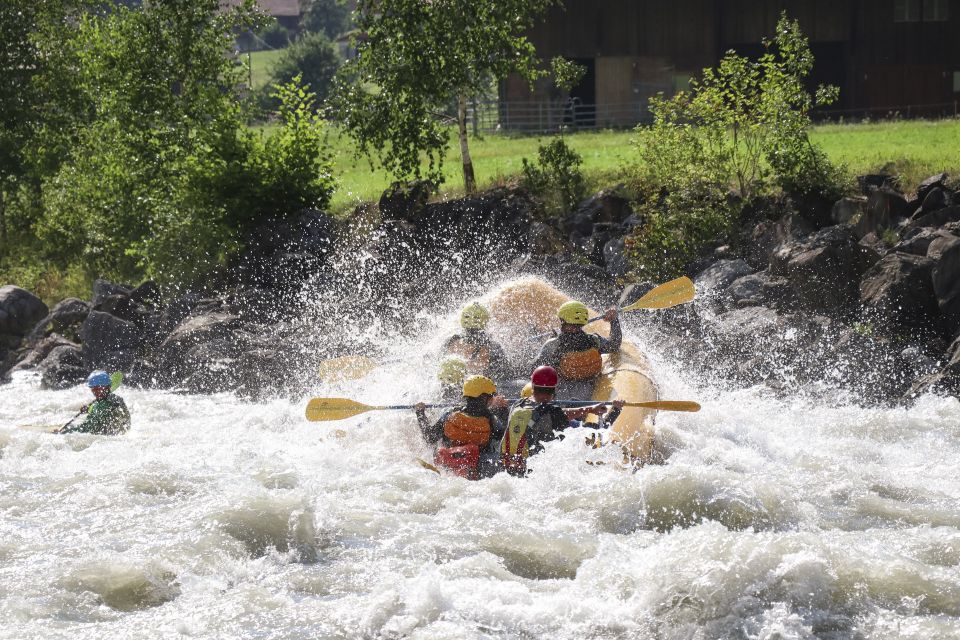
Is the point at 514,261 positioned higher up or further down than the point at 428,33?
further down

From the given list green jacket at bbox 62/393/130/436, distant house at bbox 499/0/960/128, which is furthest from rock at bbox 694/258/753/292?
distant house at bbox 499/0/960/128

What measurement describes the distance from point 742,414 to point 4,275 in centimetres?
1280

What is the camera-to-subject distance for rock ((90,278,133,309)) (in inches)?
595

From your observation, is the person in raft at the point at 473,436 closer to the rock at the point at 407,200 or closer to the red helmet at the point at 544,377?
the red helmet at the point at 544,377

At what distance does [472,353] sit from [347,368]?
5.17 ft

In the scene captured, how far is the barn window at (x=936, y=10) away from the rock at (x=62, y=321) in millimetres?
16722

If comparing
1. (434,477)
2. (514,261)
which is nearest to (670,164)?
(514,261)

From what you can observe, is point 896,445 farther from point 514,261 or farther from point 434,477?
point 514,261

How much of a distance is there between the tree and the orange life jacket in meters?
5.74

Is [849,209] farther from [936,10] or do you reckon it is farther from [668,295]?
[936,10]

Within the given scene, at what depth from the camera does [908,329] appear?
11148 mm

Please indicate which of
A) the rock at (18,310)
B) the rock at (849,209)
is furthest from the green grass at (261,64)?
the rock at (849,209)

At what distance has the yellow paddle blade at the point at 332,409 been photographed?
959 cm

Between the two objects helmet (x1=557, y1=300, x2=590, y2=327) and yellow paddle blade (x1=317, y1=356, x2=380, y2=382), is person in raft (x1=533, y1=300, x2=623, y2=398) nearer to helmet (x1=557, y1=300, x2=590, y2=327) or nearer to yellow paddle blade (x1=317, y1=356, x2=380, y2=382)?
helmet (x1=557, y1=300, x2=590, y2=327)
